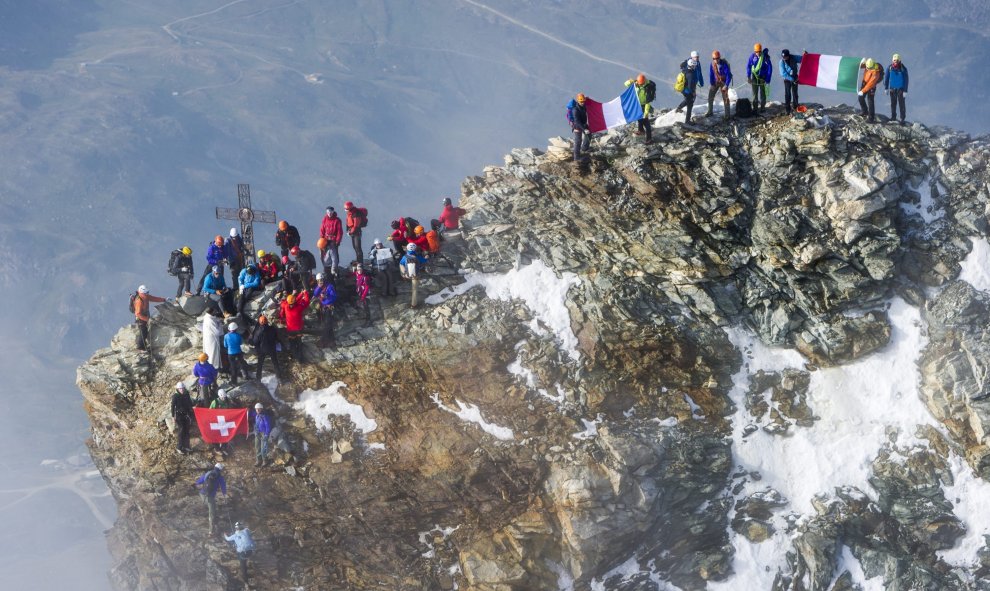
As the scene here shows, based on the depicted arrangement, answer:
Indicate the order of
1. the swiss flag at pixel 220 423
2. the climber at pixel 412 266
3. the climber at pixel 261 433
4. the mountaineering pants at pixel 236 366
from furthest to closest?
the climber at pixel 412 266 → the mountaineering pants at pixel 236 366 → the swiss flag at pixel 220 423 → the climber at pixel 261 433

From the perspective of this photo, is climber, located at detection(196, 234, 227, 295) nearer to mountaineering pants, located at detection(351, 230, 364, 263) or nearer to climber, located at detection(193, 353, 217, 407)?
climber, located at detection(193, 353, 217, 407)

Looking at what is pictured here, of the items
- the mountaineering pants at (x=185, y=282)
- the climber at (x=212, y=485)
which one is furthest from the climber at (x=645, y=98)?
the climber at (x=212, y=485)

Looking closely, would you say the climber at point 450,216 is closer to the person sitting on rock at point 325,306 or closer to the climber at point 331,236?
the climber at point 331,236

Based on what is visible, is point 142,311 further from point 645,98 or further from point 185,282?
point 645,98

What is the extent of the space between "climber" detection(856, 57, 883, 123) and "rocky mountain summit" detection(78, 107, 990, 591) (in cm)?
88

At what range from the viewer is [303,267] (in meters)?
30.4

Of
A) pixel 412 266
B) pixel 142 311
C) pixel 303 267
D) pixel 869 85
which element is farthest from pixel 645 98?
pixel 142 311

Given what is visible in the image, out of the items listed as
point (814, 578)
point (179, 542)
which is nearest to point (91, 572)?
point (179, 542)

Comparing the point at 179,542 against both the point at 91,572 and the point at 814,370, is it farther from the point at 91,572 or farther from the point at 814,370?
the point at 91,572

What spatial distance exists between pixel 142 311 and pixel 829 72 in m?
29.5

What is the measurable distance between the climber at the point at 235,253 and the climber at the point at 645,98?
16.8 meters

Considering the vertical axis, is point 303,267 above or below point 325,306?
above

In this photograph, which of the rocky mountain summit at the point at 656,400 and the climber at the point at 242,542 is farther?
the climber at the point at 242,542

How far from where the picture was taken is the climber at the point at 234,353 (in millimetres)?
28672
